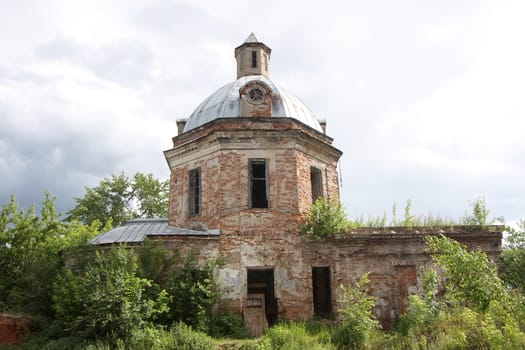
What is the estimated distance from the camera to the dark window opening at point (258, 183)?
1465cm

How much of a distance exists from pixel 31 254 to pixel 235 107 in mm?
7814

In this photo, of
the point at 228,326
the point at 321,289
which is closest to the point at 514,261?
the point at 321,289

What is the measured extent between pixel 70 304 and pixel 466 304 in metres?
9.50

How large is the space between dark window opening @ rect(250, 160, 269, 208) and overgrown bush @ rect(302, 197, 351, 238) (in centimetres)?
148

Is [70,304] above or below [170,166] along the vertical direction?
below

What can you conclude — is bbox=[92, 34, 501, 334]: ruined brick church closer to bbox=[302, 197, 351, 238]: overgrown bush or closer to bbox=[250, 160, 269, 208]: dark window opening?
bbox=[250, 160, 269, 208]: dark window opening

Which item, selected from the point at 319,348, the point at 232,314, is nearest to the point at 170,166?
the point at 232,314

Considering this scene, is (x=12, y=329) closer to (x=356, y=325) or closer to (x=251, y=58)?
(x=356, y=325)

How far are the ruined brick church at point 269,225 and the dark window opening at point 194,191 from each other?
32 millimetres

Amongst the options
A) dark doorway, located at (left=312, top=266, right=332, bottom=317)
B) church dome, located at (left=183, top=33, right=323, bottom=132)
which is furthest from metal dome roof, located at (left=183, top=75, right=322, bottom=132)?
dark doorway, located at (left=312, top=266, right=332, bottom=317)

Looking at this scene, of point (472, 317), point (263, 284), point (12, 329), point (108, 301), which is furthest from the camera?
point (263, 284)

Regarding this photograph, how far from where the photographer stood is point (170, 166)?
16.2 metres

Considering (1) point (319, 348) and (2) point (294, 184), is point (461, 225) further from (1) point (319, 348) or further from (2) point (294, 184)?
(1) point (319, 348)

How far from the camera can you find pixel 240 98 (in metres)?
15.8
